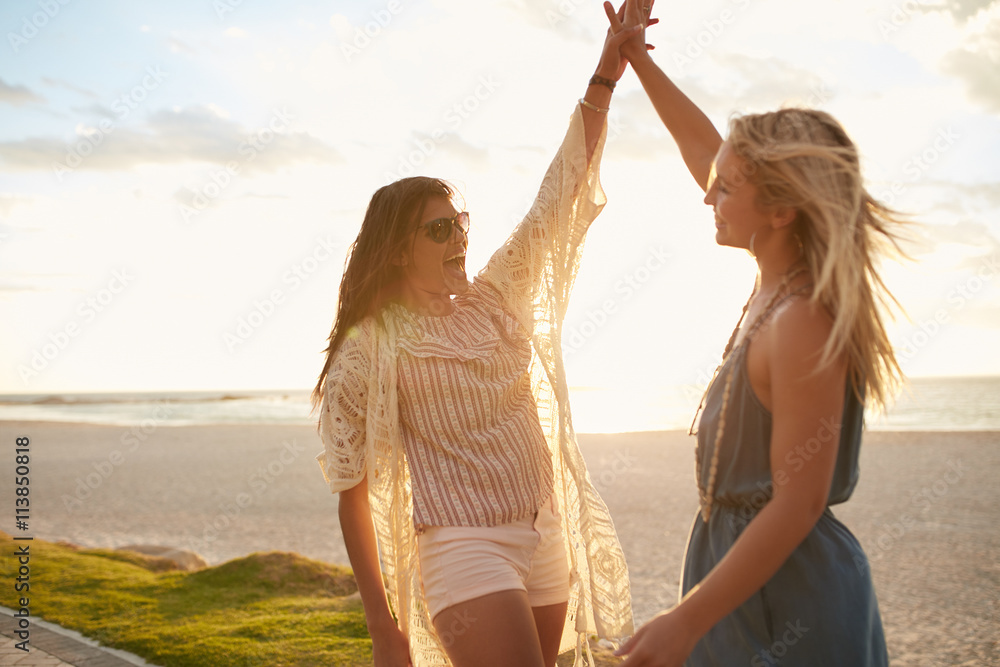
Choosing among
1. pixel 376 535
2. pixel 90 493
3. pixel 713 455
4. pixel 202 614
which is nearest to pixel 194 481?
pixel 90 493

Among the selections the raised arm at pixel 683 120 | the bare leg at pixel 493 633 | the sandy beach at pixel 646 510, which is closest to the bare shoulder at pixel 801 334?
the raised arm at pixel 683 120

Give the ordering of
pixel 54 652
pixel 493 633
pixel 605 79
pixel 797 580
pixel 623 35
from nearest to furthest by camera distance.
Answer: pixel 797 580 < pixel 493 633 < pixel 623 35 < pixel 605 79 < pixel 54 652

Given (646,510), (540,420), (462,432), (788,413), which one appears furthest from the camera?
(646,510)

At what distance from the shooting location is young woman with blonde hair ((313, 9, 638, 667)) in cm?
227

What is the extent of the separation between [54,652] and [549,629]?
4.01 metres

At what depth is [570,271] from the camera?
279 centimetres

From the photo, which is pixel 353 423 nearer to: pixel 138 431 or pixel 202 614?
pixel 202 614

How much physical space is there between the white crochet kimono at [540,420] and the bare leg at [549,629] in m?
0.15

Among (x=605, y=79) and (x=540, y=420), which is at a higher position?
(x=605, y=79)

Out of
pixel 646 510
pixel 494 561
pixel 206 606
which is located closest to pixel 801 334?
pixel 494 561

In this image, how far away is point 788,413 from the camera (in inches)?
51.3

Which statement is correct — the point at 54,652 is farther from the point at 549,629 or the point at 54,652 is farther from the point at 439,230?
the point at 439,230

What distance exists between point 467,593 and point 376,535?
20.2 inches

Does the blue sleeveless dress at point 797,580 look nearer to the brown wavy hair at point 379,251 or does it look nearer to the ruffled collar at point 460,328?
the ruffled collar at point 460,328
